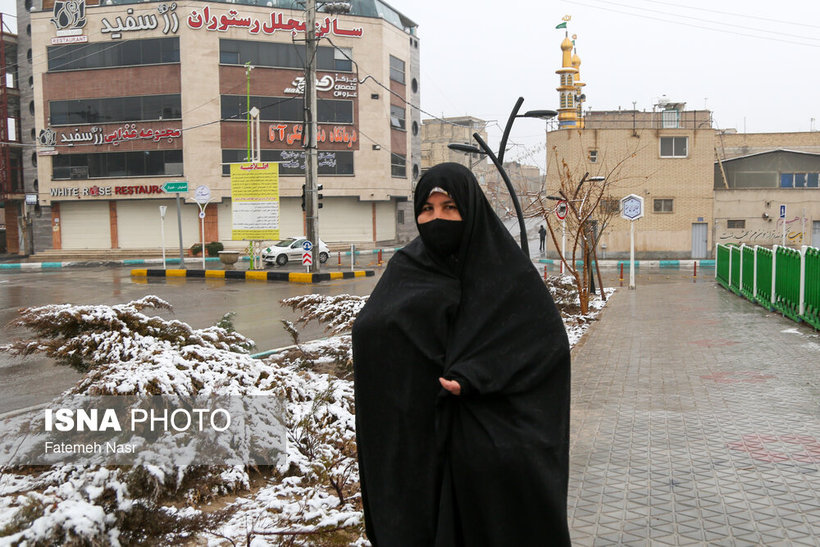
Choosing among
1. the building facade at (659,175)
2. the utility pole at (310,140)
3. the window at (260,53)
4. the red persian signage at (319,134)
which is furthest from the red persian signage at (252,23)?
the utility pole at (310,140)

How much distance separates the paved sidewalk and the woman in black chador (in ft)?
5.03

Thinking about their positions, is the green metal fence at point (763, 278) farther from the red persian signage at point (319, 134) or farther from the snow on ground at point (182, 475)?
the red persian signage at point (319, 134)

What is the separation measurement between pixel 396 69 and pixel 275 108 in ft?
30.7

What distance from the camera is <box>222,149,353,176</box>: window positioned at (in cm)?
4459

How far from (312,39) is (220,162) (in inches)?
882

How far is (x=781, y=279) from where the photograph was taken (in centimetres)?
1409

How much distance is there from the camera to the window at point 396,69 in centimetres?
4912

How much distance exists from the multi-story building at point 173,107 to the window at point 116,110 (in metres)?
0.06

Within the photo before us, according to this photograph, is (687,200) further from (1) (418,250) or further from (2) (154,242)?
(1) (418,250)

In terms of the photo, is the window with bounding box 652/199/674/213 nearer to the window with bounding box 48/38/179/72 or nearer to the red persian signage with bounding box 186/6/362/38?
the red persian signage with bounding box 186/6/362/38

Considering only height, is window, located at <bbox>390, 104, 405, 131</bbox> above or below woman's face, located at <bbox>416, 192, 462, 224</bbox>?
above

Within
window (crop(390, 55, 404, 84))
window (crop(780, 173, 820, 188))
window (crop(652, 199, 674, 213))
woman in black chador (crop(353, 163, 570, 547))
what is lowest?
woman in black chador (crop(353, 163, 570, 547))

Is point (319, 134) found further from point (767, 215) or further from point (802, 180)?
point (802, 180)

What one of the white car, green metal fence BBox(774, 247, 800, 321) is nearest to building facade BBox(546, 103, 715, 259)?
the white car
